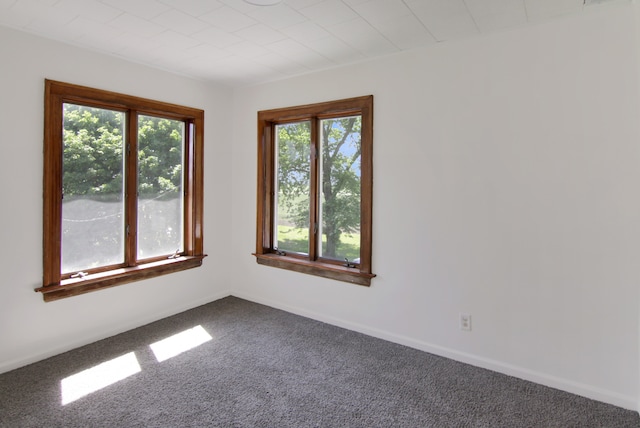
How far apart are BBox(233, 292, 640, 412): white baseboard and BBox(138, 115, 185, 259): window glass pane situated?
1.60 meters

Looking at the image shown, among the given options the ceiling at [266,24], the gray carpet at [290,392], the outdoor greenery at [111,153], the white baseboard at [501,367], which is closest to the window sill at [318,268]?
the white baseboard at [501,367]

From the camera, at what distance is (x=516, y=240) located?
243cm

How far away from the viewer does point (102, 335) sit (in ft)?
9.86

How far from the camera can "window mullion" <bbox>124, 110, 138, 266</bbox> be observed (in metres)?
3.19

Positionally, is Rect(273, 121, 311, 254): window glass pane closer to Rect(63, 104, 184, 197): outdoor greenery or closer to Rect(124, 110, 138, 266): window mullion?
Rect(63, 104, 184, 197): outdoor greenery

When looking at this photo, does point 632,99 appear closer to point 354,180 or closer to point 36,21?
point 354,180

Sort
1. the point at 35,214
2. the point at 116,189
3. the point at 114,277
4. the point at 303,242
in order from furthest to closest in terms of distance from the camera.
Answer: the point at 303,242
the point at 116,189
the point at 114,277
the point at 35,214

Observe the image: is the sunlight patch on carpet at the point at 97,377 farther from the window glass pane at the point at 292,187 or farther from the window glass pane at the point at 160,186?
the window glass pane at the point at 292,187

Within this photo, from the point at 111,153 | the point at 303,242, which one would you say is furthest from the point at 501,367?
the point at 111,153

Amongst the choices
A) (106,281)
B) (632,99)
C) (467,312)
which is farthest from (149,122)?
(632,99)

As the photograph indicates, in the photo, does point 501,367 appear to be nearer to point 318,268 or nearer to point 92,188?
point 318,268

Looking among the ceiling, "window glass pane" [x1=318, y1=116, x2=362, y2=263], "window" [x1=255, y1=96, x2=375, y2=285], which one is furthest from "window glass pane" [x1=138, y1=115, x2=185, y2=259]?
"window glass pane" [x1=318, y1=116, x2=362, y2=263]

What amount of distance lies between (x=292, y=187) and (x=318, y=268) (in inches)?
35.5

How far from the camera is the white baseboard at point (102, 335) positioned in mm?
2521
